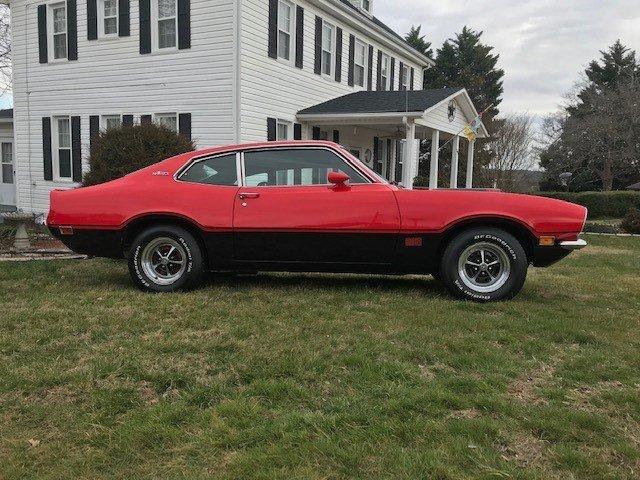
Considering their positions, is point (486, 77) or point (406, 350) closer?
point (406, 350)

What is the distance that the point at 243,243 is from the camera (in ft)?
17.3

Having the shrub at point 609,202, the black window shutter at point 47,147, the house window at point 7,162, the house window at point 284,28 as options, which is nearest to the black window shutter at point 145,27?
the house window at point 284,28

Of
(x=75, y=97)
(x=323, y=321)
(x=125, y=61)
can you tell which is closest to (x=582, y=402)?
(x=323, y=321)

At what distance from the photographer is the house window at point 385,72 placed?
19797 millimetres

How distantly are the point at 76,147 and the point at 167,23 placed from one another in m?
4.50

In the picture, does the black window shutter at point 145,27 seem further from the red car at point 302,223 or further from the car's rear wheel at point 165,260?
the car's rear wheel at point 165,260

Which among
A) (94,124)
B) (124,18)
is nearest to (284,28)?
(124,18)

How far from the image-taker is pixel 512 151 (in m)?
33.4

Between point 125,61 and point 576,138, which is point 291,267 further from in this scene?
point 576,138

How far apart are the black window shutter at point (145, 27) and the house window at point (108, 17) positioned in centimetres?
102

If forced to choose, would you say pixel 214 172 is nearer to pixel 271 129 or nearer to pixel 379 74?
pixel 271 129

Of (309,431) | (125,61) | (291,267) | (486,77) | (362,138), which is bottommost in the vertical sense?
(309,431)

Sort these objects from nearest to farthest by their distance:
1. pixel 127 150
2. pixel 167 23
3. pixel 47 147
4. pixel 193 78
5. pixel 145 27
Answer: pixel 127 150 → pixel 193 78 → pixel 167 23 → pixel 145 27 → pixel 47 147

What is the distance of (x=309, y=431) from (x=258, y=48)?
11965 millimetres
